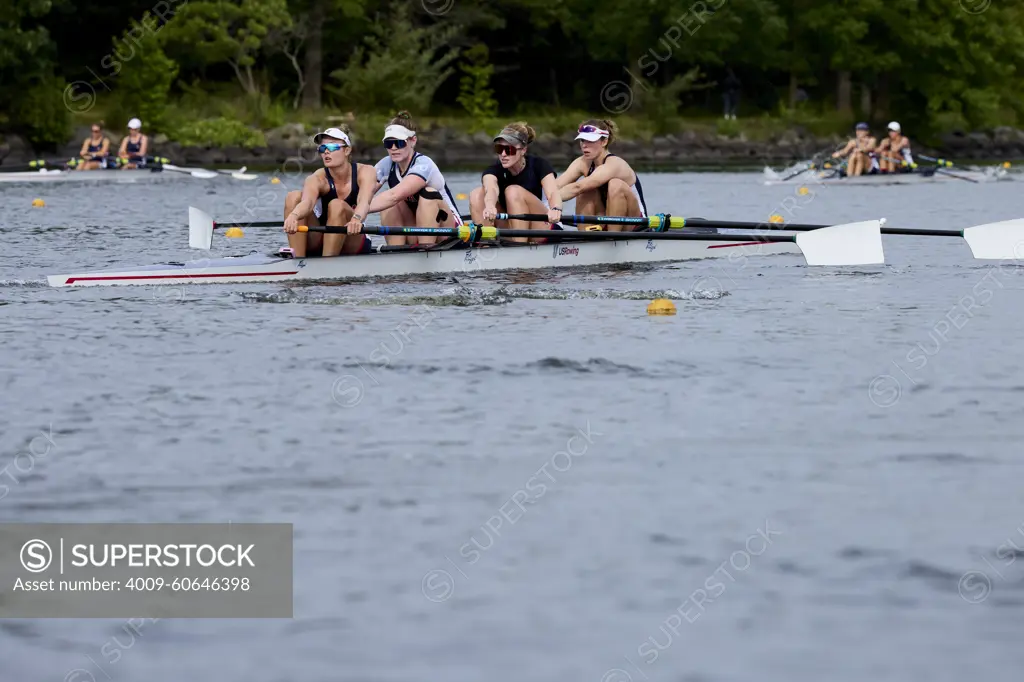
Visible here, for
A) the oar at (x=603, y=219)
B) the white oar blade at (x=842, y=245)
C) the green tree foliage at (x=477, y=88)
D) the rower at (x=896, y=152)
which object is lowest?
the white oar blade at (x=842, y=245)

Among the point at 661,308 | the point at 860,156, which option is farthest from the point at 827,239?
the point at 860,156

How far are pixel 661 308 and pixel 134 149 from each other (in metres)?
27.6

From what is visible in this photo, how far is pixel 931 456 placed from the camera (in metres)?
8.85

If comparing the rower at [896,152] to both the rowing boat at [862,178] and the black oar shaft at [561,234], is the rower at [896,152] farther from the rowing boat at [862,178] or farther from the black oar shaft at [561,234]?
the black oar shaft at [561,234]

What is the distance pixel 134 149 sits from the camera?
131 ft

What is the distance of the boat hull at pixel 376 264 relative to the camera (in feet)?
50.9

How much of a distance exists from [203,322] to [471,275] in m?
3.52

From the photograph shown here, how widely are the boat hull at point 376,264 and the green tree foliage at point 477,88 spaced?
41.4 metres

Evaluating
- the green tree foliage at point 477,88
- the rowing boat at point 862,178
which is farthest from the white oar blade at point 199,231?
the green tree foliage at point 477,88

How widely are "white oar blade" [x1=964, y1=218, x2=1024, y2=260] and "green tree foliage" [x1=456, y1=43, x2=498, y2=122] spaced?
40720 millimetres

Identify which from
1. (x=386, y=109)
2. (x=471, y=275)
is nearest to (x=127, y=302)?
(x=471, y=275)

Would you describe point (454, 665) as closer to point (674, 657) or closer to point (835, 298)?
point (674, 657)

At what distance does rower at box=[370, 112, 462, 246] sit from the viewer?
16188mm

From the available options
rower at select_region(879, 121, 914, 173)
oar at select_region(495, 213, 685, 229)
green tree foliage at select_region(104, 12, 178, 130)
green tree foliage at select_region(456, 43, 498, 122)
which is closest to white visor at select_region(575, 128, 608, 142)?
oar at select_region(495, 213, 685, 229)
